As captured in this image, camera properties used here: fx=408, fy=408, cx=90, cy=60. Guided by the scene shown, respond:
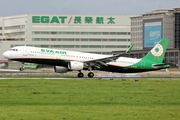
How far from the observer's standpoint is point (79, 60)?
6134 centimetres

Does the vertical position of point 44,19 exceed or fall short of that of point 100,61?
it exceeds it

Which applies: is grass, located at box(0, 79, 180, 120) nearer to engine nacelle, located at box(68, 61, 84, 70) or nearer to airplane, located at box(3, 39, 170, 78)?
airplane, located at box(3, 39, 170, 78)

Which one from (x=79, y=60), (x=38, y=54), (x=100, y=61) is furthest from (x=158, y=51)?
(x=38, y=54)

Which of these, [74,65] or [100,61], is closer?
[74,65]

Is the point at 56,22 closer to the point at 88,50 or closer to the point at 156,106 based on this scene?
the point at 88,50

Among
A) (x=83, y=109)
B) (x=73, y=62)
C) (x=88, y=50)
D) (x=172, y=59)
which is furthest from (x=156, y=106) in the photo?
(x=88, y=50)

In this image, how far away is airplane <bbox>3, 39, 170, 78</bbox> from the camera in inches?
2322

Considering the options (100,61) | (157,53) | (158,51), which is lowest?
(100,61)

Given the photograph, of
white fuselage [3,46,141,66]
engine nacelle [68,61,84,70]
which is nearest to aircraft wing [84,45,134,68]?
white fuselage [3,46,141,66]

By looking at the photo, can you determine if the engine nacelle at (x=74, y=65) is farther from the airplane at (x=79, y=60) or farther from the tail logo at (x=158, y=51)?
the tail logo at (x=158, y=51)

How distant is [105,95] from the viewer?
33031 millimetres

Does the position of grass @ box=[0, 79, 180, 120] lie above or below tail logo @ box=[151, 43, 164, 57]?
below

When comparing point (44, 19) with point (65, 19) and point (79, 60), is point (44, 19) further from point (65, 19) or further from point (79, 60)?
point (79, 60)

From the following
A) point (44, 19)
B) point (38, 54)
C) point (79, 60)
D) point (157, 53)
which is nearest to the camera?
point (38, 54)
